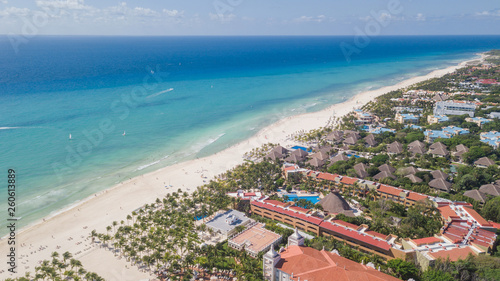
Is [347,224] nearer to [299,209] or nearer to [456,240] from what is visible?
[299,209]

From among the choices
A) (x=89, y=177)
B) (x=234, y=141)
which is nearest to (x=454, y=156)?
(x=234, y=141)

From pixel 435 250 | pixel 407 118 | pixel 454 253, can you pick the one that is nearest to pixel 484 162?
pixel 407 118

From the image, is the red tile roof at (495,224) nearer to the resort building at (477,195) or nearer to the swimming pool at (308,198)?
A: the resort building at (477,195)

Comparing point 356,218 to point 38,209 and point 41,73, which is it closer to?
point 38,209

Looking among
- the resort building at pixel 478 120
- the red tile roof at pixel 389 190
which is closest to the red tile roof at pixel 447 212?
the red tile roof at pixel 389 190

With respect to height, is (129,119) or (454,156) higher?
(129,119)
